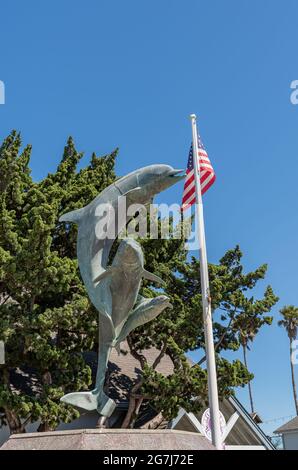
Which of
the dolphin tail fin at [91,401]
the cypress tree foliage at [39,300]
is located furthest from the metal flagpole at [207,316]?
the cypress tree foliage at [39,300]

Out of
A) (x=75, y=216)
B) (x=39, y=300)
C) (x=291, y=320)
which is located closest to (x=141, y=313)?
(x=75, y=216)

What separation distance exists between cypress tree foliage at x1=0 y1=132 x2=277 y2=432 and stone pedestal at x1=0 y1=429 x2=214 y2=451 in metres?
5.69

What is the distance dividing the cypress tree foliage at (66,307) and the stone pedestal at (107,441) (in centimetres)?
569

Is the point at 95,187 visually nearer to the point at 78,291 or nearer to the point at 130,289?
the point at 78,291

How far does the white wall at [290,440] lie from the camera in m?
33.1

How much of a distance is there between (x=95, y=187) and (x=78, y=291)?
3.73 meters

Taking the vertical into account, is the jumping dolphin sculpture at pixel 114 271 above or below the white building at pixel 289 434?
above

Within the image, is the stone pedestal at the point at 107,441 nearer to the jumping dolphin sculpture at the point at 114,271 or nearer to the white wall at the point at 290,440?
the jumping dolphin sculpture at the point at 114,271

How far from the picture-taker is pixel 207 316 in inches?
478

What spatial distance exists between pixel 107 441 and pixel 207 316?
526cm

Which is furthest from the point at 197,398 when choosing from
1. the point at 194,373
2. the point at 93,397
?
the point at 93,397

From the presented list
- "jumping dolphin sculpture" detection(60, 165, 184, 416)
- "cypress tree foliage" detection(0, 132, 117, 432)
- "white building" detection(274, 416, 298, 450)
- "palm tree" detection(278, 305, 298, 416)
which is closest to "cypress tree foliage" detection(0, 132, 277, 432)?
"cypress tree foliage" detection(0, 132, 117, 432)

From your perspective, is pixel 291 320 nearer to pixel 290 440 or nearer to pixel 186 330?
pixel 290 440

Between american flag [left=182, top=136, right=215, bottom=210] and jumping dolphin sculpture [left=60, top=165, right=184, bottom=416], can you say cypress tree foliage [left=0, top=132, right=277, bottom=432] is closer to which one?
american flag [left=182, top=136, right=215, bottom=210]
